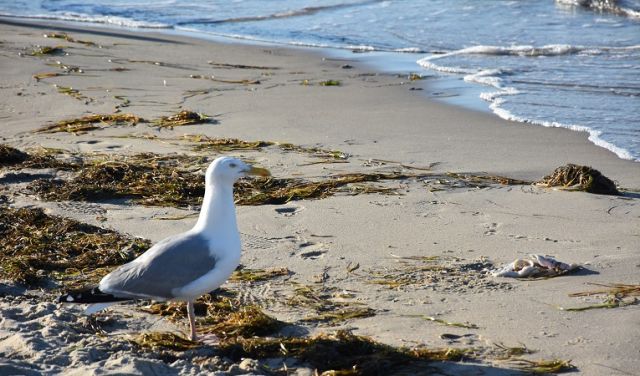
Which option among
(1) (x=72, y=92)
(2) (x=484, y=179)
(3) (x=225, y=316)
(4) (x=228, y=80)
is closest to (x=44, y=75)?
(1) (x=72, y=92)

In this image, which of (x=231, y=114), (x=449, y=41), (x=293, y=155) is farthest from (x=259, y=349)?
(x=449, y=41)

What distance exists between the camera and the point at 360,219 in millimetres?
6207

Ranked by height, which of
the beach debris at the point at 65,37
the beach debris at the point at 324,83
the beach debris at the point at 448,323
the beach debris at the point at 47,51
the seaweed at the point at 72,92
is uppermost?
the beach debris at the point at 65,37

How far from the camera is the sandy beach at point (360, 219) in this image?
4.27m

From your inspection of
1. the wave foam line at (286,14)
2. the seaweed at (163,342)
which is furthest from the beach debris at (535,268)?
the wave foam line at (286,14)

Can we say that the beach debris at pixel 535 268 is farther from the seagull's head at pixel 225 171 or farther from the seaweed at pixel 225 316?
the seagull's head at pixel 225 171

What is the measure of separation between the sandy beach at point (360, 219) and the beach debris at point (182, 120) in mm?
99

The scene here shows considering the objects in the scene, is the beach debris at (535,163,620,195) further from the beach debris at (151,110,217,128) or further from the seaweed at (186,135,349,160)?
the beach debris at (151,110,217,128)

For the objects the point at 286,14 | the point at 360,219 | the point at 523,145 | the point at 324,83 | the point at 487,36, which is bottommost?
the point at 360,219

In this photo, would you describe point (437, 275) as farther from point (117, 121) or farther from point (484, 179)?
point (117, 121)

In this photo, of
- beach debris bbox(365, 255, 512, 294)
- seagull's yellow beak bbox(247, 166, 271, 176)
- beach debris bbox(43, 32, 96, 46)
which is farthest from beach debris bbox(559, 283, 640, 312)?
beach debris bbox(43, 32, 96, 46)

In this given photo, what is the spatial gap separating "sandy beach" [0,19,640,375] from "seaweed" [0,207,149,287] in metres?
0.13

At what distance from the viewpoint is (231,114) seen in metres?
9.51

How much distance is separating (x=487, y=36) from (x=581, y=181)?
29.5ft
